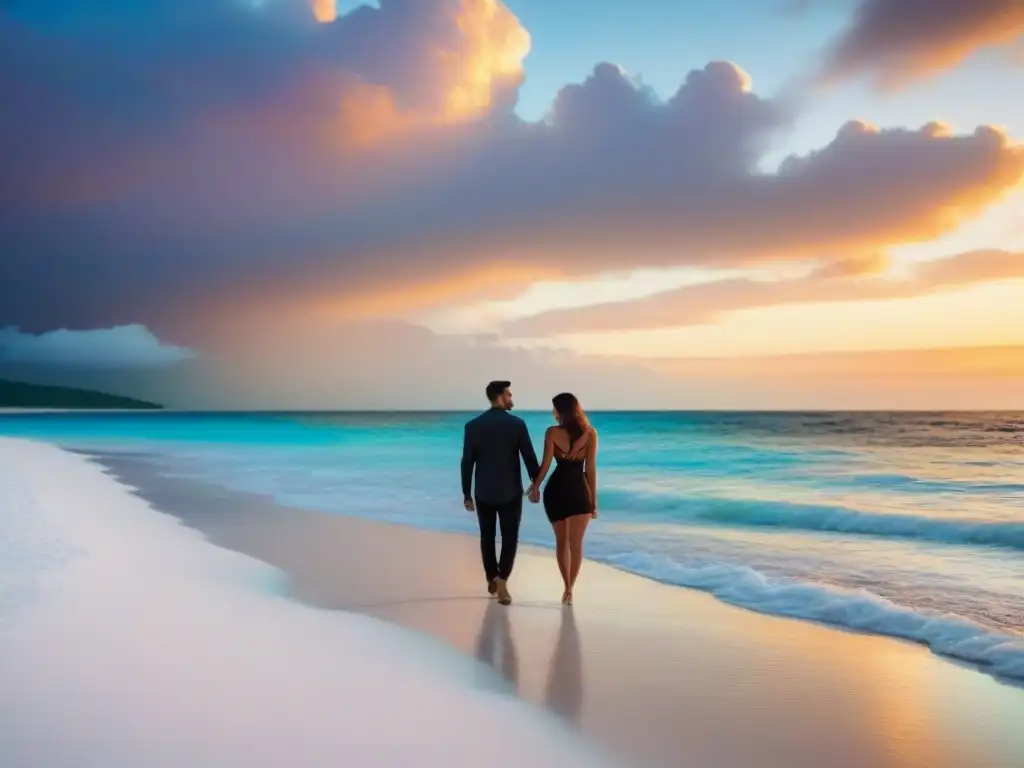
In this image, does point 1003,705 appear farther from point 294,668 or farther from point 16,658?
point 16,658

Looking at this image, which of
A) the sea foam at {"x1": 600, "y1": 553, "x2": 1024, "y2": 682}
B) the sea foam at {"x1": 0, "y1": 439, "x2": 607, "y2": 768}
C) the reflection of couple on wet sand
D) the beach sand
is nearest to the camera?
the sea foam at {"x1": 0, "y1": 439, "x2": 607, "y2": 768}

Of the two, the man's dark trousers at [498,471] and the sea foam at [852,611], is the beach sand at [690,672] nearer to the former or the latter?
the sea foam at [852,611]

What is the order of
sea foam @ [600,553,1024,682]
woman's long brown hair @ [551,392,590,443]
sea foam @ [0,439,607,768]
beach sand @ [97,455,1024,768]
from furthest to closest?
woman's long brown hair @ [551,392,590,443]
sea foam @ [600,553,1024,682]
beach sand @ [97,455,1024,768]
sea foam @ [0,439,607,768]

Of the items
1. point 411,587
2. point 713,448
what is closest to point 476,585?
point 411,587

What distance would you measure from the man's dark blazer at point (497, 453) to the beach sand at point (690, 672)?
3.13 ft

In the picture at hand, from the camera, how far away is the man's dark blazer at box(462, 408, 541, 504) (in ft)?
22.9

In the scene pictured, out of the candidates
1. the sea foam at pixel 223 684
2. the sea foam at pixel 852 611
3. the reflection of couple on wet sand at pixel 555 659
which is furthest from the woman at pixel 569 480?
the sea foam at pixel 223 684

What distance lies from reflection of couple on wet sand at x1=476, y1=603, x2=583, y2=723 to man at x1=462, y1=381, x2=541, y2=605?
0.50 metres

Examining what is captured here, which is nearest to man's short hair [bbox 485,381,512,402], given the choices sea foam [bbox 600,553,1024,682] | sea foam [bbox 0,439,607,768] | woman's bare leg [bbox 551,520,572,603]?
woman's bare leg [bbox 551,520,572,603]

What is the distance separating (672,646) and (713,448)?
119ft

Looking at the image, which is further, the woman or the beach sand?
the woman

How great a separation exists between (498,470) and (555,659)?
6.58ft

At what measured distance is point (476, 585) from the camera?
7824 millimetres

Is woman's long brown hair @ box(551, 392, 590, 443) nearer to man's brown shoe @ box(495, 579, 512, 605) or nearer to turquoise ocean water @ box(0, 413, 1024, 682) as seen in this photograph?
man's brown shoe @ box(495, 579, 512, 605)
